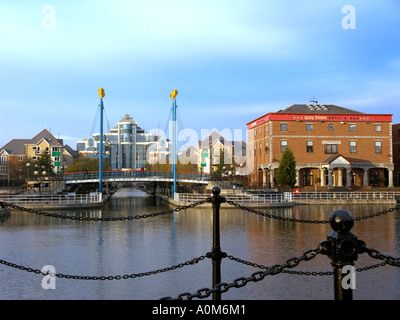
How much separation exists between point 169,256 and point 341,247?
1205cm

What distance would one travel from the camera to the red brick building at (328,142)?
55.9 metres

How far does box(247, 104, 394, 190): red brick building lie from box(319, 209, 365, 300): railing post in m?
52.6

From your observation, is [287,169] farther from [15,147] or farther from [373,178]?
[15,147]

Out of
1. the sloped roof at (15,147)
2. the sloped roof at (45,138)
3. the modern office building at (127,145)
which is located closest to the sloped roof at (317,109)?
the sloped roof at (45,138)

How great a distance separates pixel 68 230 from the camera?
23.6 m

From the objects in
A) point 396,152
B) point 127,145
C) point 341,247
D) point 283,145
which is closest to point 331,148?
point 283,145

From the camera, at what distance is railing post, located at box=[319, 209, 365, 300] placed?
3.73 m

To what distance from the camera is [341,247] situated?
3721 millimetres

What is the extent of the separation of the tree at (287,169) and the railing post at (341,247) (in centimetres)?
4753

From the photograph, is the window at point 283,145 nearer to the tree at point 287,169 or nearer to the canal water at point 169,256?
the tree at point 287,169

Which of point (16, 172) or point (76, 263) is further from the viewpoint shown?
point (16, 172)
